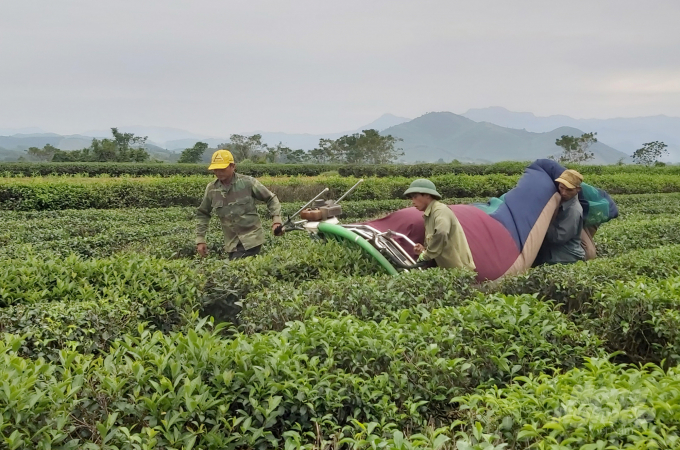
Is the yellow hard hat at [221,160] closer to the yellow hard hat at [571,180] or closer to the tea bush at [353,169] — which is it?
the yellow hard hat at [571,180]

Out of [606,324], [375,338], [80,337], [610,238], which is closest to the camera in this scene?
[375,338]

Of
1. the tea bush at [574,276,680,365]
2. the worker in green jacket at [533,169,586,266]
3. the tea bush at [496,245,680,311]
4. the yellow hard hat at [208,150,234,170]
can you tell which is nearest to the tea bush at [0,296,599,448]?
the tea bush at [574,276,680,365]

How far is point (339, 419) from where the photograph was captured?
2.39 m

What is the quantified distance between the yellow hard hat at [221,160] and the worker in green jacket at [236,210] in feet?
0.08

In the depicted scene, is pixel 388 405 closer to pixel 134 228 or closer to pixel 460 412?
pixel 460 412

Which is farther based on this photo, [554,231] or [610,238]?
[610,238]

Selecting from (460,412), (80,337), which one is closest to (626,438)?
(460,412)

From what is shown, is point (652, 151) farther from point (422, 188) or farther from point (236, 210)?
point (236, 210)

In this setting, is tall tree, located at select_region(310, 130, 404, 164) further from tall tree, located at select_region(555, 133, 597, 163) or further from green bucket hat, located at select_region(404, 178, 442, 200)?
green bucket hat, located at select_region(404, 178, 442, 200)

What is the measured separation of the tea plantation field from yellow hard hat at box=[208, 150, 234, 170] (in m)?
1.04

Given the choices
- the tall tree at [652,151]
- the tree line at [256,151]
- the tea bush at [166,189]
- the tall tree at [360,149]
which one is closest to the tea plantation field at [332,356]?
the tea bush at [166,189]

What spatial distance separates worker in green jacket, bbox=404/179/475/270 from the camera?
4566 mm

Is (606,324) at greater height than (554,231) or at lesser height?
lesser

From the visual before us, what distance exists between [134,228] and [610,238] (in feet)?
22.4
